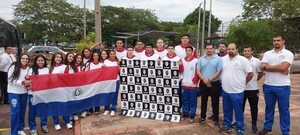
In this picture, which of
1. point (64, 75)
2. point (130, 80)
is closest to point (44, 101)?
point (64, 75)

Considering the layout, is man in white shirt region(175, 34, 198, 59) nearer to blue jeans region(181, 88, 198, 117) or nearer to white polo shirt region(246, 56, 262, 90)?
blue jeans region(181, 88, 198, 117)

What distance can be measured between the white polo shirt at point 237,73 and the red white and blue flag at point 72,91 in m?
2.93

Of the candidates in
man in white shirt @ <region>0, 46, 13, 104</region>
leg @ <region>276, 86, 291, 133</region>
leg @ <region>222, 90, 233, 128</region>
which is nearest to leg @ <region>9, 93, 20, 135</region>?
man in white shirt @ <region>0, 46, 13, 104</region>

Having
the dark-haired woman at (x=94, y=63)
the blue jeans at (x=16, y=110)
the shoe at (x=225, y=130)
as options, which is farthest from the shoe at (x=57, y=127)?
the shoe at (x=225, y=130)

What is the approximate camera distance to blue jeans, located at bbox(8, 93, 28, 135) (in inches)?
253

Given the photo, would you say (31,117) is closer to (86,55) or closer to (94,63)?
(94,63)

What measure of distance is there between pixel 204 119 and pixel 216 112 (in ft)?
1.21

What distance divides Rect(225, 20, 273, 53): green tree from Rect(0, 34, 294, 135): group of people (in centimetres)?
1644

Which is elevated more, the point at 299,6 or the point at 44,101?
the point at 299,6

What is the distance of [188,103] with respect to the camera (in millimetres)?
7664

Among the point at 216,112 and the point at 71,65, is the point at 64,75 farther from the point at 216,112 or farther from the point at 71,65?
the point at 216,112

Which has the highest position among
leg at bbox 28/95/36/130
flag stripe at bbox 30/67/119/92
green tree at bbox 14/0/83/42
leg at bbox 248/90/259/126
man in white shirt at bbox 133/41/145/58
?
green tree at bbox 14/0/83/42

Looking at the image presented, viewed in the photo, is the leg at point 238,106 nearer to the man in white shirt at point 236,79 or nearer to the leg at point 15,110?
the man in white shirt at point 236,79

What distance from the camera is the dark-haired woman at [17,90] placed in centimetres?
641
